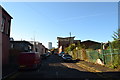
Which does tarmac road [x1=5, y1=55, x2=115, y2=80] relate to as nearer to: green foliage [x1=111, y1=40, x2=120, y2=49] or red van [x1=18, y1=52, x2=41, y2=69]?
red van [x1=18, y1=52, x2=41, y2=69]

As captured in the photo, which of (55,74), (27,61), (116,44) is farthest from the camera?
(116,44)

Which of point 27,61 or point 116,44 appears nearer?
point 27,61

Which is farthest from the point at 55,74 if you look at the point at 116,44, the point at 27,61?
the point at 116,44

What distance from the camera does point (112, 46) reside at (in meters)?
17.4

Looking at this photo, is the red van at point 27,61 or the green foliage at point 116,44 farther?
the green foliage at point 116,44

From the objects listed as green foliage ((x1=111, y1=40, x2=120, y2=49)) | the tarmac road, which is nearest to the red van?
the tarmac road

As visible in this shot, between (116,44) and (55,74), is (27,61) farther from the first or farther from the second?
(116,44)

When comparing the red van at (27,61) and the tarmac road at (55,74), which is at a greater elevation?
the red van at (27,61)

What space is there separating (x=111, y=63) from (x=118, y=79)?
24.1 ft

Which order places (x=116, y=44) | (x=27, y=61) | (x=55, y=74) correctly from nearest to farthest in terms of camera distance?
1. (x=55, y=74)
2. (x=27, y=61)
3. (x=116, y=44)

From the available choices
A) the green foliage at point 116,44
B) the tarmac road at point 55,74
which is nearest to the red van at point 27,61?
the tarmac road at point 55,74

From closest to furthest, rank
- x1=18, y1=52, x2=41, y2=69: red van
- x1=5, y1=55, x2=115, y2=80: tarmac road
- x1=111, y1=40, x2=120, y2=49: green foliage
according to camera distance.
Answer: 1. x1=5, y1=55, x2=115, y2=80: tarmac road
2. x1=18, y1=52, x2=41, y2=69: red van
3. x1=111, y1=40, x2=120, y2=49: green foliage

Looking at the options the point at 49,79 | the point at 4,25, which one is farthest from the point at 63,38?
the point at 49,79

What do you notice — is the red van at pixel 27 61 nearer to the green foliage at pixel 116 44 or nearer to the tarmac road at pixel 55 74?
the tarmac road at pixel 55 74
